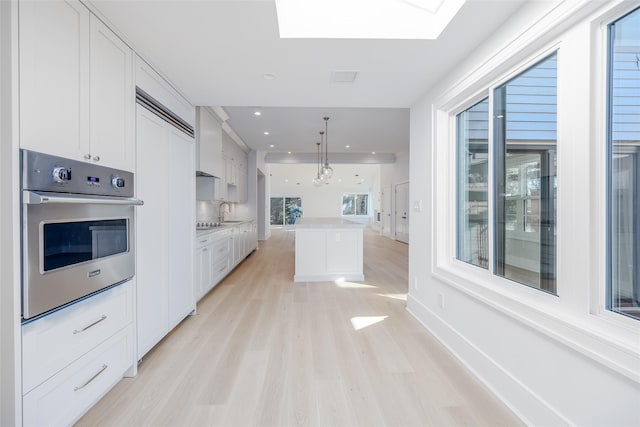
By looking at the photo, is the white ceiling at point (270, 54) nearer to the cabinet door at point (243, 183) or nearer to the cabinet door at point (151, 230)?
the cabinet door at point (151, 230)

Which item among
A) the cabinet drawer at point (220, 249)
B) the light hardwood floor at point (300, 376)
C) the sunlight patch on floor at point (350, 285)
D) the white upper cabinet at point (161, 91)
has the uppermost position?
the white upper cabinet at point (161, 91)

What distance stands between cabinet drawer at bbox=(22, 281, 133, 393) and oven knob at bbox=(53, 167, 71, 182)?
648 mm

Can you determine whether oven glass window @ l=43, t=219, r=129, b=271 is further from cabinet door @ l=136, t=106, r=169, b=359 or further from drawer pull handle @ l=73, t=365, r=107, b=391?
drawer pull handle @ l=73, t=365, r=107, b=391

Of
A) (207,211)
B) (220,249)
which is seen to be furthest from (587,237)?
(207,211)

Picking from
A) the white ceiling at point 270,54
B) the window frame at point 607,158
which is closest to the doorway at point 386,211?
the white ceiling at point 270,54

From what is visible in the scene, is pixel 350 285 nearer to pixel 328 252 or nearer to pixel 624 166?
pixel 328 252

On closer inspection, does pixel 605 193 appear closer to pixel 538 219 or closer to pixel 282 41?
pixel 538 219

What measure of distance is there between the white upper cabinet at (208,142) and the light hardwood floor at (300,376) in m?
1.87

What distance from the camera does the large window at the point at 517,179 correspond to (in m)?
1.61

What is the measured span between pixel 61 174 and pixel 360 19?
198 cm

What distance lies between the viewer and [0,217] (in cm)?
118

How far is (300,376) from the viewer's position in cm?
198

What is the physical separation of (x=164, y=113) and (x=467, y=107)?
2.61 metres

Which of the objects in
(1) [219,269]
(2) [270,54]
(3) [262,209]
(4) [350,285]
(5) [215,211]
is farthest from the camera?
(3) [262,209]
